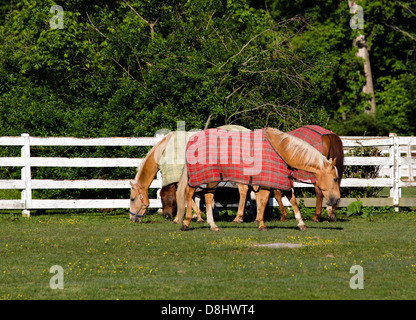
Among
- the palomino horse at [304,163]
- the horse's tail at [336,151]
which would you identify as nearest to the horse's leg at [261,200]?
the palomino horse at [304,163]

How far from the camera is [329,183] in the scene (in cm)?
1117

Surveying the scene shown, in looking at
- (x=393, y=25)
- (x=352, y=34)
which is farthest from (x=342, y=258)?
(x=393, y=25)

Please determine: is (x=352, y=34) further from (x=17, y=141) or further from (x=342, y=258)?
(x=342, y=258)

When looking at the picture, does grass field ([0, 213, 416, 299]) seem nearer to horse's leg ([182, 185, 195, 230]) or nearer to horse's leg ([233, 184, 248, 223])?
horse's leg ([182, 185, 195, 230])

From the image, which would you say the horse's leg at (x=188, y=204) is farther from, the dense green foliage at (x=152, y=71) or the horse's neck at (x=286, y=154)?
the dense green foliage at (x=152, y=71)

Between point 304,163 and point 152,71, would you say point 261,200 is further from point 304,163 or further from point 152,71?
point 152,71

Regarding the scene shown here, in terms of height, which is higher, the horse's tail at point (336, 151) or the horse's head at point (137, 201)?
the horse's tail at point (336, 151)

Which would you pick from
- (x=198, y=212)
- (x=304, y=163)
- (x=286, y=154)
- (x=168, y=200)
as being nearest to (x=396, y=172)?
(x=198, y=212)

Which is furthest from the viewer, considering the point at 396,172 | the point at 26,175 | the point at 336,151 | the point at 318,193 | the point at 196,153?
the point at 396,172

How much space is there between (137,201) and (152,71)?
4.49 metres

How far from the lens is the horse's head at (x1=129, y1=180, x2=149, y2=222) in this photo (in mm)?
12898

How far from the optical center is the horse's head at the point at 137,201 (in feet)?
42.3

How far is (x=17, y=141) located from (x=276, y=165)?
19.9ft

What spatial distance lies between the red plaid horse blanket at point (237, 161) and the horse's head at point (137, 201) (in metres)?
1.63
